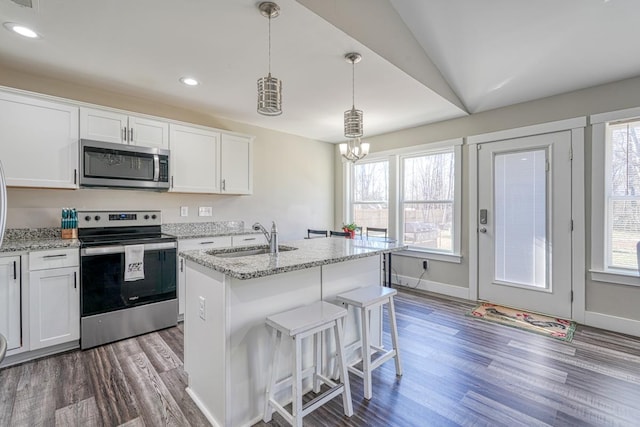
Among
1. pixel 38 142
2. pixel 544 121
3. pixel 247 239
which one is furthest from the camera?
pixel 247 239

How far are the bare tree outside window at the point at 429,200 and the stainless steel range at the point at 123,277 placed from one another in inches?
130

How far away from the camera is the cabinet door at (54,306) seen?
8.13ft

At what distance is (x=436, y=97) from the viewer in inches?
131

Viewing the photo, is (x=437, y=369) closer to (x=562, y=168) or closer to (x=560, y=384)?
A: (x=560, y=384)

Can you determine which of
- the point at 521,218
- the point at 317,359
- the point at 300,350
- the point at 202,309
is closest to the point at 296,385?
the point at 300,350

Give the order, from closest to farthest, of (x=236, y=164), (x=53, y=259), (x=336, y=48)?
1. (x=336, y=48)
2. (x=53, y=259)
3. (x=236, y=164)

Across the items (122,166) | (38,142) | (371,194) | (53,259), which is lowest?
(53,259)

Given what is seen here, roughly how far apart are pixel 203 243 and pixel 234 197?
3.46 ft

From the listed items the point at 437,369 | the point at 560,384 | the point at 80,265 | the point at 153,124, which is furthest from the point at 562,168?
the point at 80,265

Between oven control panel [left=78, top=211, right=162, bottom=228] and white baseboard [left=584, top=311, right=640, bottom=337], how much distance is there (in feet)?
15.7

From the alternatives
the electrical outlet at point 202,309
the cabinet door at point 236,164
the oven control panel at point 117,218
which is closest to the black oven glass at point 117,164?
the oven control panel at point 117,218

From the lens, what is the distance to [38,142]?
105 inches

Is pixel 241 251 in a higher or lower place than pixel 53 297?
higher

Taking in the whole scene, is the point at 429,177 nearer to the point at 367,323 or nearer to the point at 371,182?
the point at 371,182
